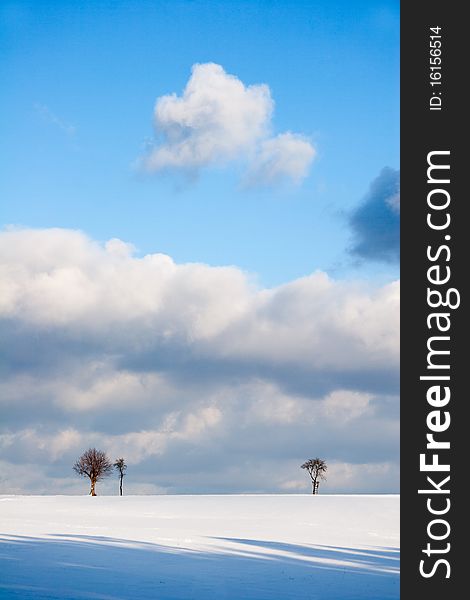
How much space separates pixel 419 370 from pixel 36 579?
36.7ft

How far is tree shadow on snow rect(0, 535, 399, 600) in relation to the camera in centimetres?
1856

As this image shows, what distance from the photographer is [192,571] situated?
73.7 ft

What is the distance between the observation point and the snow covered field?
62.6 ft

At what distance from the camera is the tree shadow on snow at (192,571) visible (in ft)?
60.9

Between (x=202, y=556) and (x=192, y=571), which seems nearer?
(x=192, y=571)

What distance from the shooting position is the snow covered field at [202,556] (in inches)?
751

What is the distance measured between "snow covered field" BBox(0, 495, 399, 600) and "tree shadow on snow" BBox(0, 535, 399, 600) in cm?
3

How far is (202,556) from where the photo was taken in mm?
26375

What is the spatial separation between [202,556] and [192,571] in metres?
4.00

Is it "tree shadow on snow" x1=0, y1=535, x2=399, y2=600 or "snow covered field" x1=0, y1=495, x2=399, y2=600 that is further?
"snow covered field" x1=0, y1=495, x2=399, y2=600

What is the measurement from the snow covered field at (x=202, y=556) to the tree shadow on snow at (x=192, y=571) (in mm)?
29

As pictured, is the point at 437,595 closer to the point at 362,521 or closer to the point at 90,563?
the point at 90,563

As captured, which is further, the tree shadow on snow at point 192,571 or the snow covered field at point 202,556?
the snow covered field at point 202,556

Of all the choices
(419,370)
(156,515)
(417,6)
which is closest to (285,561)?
(419,370)
